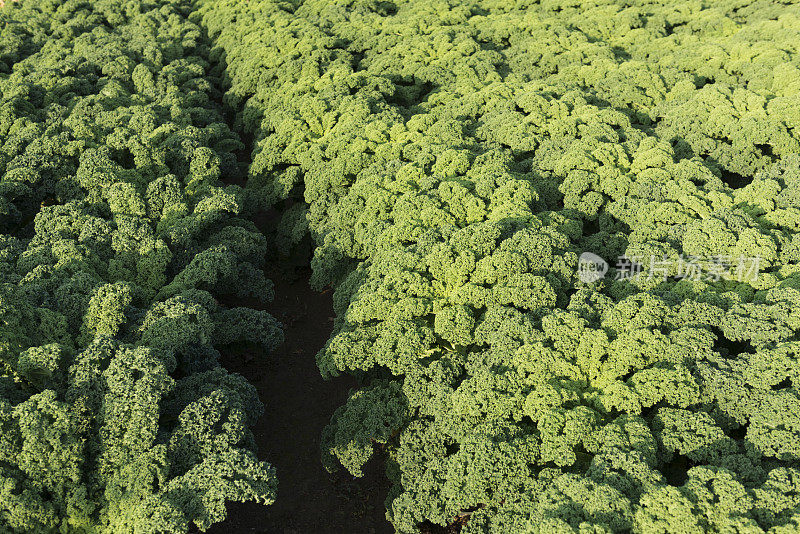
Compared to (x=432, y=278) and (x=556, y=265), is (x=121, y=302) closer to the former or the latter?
(x=432, y=278)

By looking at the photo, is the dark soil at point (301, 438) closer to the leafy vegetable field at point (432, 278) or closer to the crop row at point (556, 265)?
the leafy vegetable field at point (432, 278)

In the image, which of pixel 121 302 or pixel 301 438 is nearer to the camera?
pixel 121 302

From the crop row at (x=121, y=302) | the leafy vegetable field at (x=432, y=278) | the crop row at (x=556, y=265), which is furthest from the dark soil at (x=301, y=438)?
the crop row at (x=121, y=302)

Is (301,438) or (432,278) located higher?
(432,278)

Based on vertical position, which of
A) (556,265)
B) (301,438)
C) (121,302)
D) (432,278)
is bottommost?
Result: (301,438)

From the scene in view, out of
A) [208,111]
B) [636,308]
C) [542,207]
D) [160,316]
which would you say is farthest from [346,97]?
[636,308]

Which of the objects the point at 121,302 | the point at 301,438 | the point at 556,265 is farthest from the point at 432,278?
the point at 121,302

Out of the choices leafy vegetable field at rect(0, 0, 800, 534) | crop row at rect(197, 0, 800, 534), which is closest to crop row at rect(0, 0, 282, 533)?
leafy vegetable field at rect(0, 0, 800, 534)
